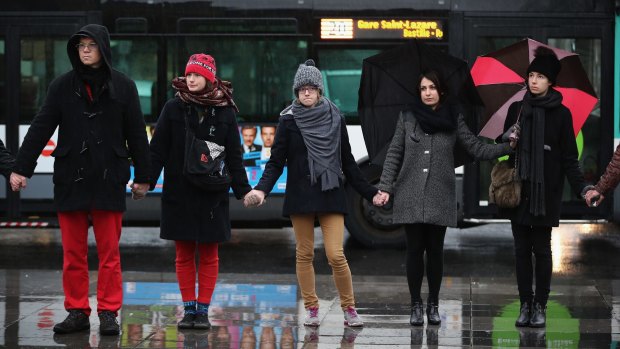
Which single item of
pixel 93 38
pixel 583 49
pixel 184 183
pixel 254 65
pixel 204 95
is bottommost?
pixel 184 183

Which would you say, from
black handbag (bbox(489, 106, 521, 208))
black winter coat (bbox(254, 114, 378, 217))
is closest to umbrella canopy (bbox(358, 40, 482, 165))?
black winter coat (bbox(254, 114, 378, 217))

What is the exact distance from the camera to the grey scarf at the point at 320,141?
770 centimetres

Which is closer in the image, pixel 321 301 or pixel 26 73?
pixel 321 301

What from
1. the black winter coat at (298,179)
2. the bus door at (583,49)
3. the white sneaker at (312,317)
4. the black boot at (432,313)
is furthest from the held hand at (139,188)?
the bus door at (583,49)

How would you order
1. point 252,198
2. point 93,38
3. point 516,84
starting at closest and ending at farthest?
point 93,38 < point 252,198 < point 516,84

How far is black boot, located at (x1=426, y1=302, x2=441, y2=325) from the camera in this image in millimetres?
7848

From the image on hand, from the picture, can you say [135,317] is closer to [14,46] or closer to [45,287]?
[45,287]

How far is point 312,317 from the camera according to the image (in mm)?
7832

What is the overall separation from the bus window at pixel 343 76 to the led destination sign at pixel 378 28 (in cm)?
17

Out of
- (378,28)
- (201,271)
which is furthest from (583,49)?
(201,271)

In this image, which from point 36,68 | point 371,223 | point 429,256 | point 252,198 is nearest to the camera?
point 252,198

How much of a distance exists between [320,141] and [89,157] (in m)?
1.48

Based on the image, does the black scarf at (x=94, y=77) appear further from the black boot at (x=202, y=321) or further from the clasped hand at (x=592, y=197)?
the clasped hand at (x=592, y=197)

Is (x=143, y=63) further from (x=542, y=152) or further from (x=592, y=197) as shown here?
(x=592, y=197)
